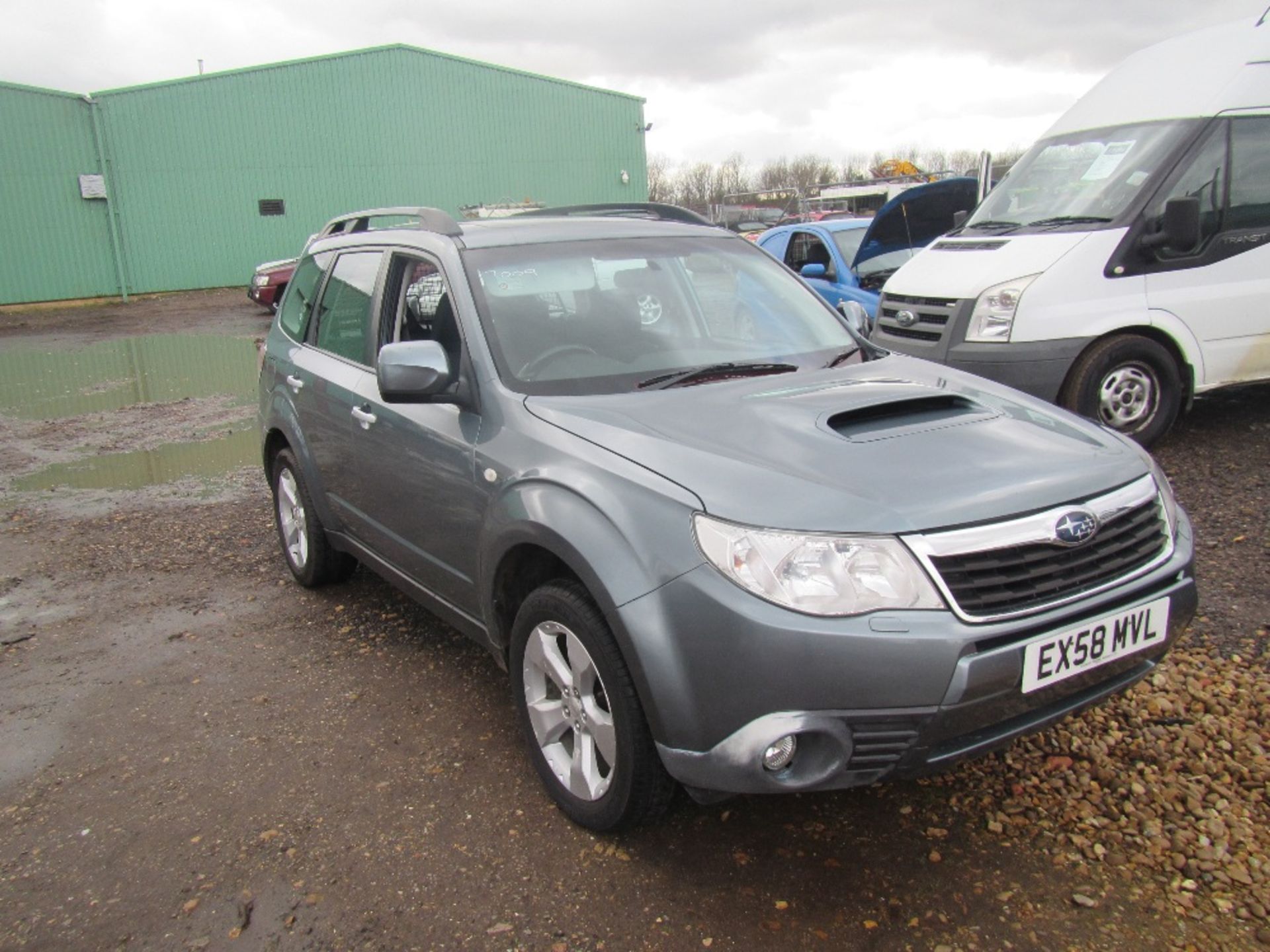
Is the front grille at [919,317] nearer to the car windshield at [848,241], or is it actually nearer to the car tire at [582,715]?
the car windshield at [848,241]

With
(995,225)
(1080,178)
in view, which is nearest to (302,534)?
(995,225)

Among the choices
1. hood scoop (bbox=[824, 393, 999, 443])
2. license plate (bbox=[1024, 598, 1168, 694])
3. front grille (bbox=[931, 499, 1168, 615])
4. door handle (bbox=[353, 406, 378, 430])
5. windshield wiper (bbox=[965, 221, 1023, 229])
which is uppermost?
windshield wiper (bbox=[965, 221, 1023, 229])

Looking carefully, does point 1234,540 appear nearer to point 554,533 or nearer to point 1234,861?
point 1234,861

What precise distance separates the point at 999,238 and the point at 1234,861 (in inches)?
198

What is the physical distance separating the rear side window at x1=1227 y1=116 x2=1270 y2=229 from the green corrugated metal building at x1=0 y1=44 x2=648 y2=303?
953 inches

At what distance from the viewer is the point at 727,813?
3027mm

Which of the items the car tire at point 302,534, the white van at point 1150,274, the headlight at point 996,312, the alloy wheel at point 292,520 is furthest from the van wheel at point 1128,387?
the alloy wheel at point 292,520

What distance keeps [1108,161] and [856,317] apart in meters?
3.63

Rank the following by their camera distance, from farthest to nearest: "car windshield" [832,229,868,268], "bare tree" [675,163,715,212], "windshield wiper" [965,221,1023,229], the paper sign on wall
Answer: "bare tree" [675,163,715,212], the paper sign on wall, "car windshield" [832,229,868,268], "windshield wiper" [965,221,1023,229]

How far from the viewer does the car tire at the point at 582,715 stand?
104 inches

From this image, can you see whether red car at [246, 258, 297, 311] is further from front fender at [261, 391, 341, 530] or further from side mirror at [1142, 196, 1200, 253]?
side mirror at [1142, 196, 1200, 253]

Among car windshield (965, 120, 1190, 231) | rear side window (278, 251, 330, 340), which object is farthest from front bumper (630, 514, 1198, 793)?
car windshield (965, 120, 1190, 231)

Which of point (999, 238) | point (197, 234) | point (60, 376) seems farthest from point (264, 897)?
point (197, 234)

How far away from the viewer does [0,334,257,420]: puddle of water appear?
1134cm
